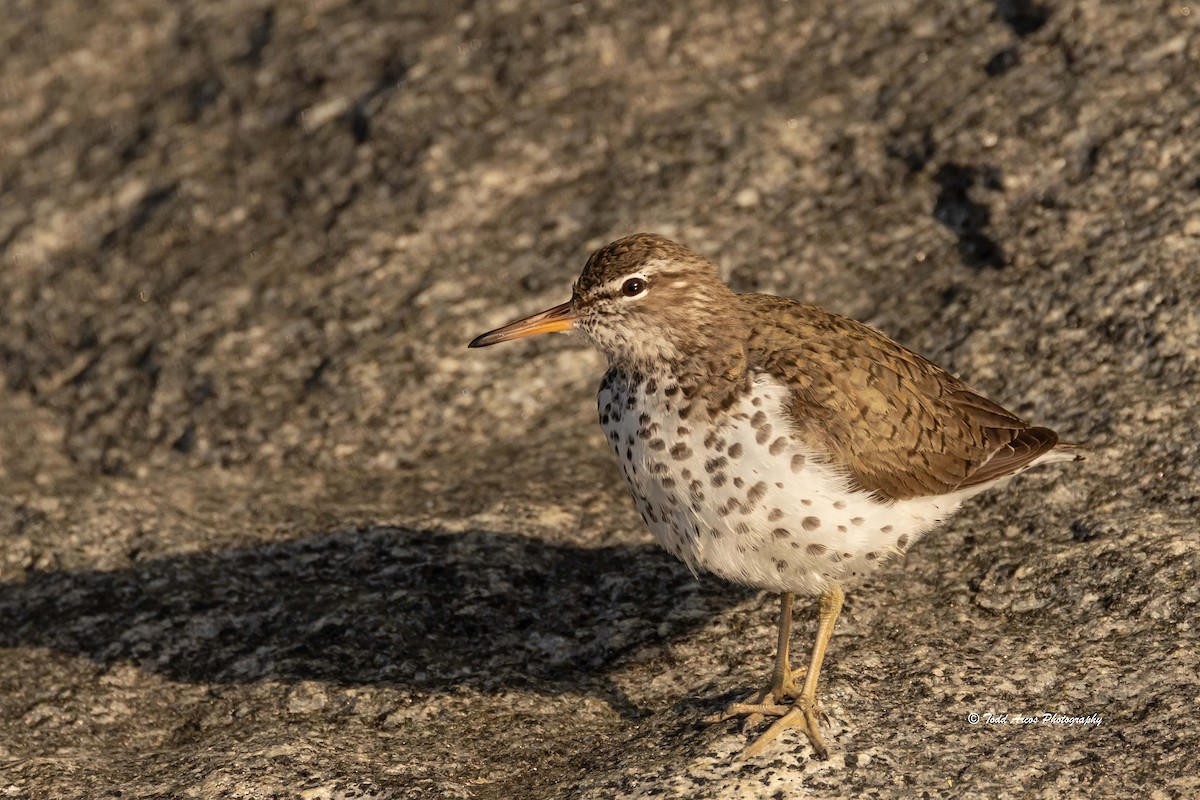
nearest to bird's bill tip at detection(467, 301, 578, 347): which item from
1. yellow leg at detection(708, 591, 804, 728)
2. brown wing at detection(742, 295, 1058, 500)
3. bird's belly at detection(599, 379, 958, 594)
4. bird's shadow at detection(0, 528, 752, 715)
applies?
bird's belly at detection(599, 379, 958, 594)

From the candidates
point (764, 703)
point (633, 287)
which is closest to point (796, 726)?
point (764, 703)

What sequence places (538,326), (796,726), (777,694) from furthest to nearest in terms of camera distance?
1. (538,326)
2. (777,694)
3. (796,726)

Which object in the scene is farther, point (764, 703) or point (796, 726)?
point (764, 703)

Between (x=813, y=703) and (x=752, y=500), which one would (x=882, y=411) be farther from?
(x=813, y=703)

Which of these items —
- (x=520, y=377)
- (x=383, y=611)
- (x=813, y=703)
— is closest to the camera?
(x=813, y=703)

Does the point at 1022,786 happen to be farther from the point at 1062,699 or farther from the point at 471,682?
the point at 471,682

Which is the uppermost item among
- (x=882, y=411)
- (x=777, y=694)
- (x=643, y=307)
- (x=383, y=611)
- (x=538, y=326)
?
(x=643, y=307)

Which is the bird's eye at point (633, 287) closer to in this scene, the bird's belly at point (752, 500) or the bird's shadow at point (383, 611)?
the bird's belly at point (752, 500)

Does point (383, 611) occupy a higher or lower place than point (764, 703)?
lower
